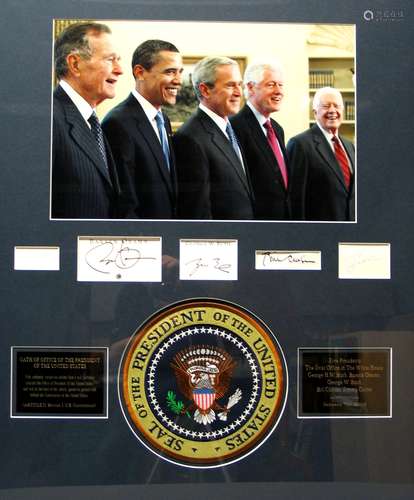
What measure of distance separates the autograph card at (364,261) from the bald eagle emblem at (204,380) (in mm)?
593

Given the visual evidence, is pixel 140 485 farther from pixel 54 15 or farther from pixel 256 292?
pixel 54 15

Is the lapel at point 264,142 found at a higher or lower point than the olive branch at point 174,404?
higher

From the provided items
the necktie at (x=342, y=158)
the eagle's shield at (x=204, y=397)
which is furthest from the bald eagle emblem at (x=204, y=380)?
the necktie at (x=342, y=158)

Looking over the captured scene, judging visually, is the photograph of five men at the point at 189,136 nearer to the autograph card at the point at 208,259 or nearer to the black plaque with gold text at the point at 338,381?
the autograph card at the point at 208,259

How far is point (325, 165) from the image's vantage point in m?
3.33

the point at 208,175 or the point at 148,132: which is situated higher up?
the point at 148,132

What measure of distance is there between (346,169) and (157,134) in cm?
78

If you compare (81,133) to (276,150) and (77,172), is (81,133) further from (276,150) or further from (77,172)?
(276,150)

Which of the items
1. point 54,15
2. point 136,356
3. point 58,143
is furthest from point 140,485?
point 54,15

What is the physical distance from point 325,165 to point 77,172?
1.00 meters

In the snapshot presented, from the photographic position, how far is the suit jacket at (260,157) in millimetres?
3281

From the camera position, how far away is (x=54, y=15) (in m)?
3.25

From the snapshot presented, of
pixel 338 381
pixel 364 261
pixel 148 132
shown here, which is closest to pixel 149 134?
pixel 148 132
